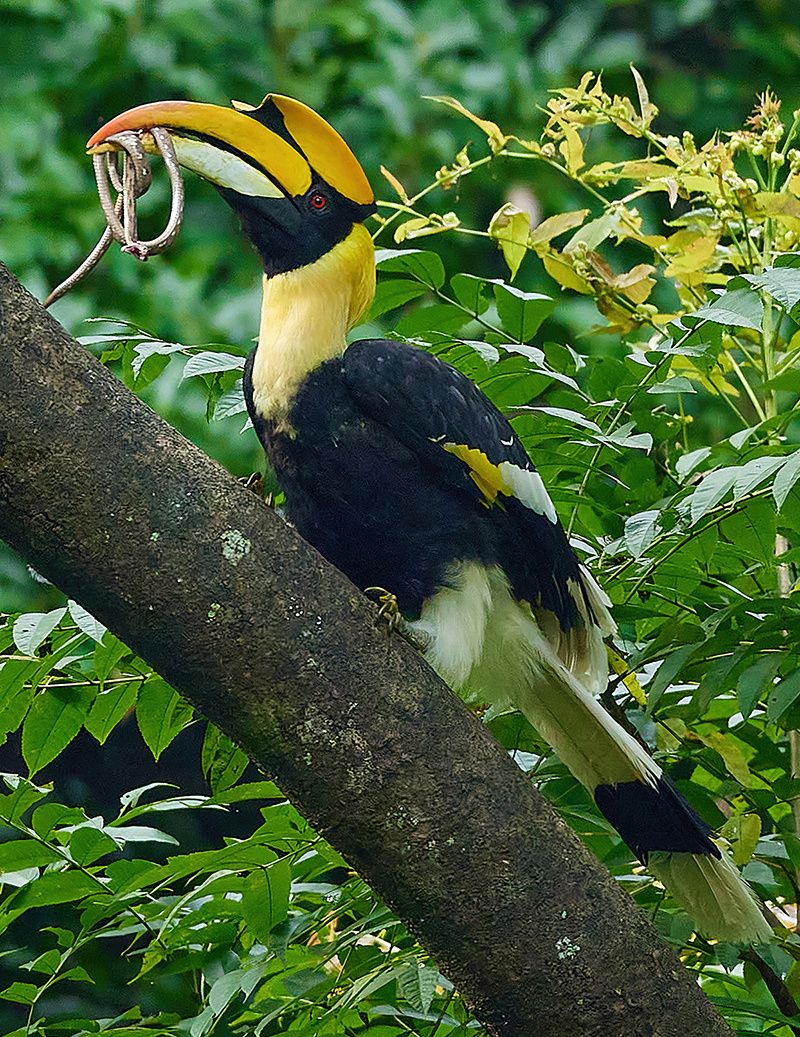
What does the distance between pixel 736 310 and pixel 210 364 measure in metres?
0.46

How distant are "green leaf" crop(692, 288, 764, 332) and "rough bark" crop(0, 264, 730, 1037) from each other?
36 centimetres

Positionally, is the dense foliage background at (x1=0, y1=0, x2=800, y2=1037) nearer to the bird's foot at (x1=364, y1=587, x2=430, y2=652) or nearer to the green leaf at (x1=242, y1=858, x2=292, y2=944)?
the green leaf at (x1=242, y1=858, x2=292, y2=944)

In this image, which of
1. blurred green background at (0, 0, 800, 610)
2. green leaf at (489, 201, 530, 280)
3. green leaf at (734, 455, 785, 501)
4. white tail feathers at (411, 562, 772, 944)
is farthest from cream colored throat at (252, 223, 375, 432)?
blurred green background at (0, 0, 800, 610)

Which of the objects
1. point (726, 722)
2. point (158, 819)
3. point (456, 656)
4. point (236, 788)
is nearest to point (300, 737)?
point (236, 788)

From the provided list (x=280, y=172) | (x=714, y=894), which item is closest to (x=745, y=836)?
(x=714, y=894)

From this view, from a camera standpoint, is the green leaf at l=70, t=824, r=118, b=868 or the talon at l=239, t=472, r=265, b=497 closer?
the green leaf at l=70, t=824, r=118, b=868

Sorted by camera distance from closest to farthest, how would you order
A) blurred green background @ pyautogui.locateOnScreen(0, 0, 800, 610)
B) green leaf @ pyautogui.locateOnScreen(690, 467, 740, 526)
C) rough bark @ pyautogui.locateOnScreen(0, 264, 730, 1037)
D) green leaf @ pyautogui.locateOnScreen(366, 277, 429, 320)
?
rough bark @ pyautogui.locateOnScreen(0, 264, 730, 1037)
green leaf @ pyautogui.locateOnScreen(690, 467, 740, 526)
green leaf @ pyautogui.locateOnScreen(366, 277, 429, 320)
blurred green background @ pyautogui.locateOnScreen(0, 0, 800, 610)

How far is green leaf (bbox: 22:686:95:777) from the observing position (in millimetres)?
1235

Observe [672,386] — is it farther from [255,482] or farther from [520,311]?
[255,482]

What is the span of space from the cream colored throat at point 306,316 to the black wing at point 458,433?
4 centimetres

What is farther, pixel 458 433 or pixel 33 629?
pixel 458 433

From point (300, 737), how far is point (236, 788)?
225mm

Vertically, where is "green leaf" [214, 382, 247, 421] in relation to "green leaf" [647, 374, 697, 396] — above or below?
above

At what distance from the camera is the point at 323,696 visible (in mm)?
974
